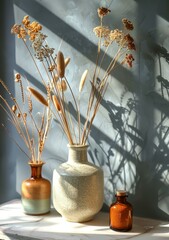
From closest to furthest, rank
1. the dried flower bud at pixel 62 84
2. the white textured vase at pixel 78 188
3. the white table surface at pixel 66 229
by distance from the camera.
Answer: the white table surface at pixel 66 229
the white textured vase at pixel 78 188
the dried flower bud at pixel 62 84

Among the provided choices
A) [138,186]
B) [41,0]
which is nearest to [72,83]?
[41,0]

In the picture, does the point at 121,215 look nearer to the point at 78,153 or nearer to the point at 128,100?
the point at 78,153

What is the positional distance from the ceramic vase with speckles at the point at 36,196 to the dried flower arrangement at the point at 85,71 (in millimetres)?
260

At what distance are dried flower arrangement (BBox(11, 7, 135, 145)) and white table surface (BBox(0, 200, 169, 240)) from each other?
1.22ft

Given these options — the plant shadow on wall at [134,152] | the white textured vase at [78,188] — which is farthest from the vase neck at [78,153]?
the plant shadow on wall at [134,152]

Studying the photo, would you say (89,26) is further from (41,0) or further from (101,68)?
(41,0)

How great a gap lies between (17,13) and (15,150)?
78 cm

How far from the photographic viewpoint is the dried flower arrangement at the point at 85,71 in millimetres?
1598

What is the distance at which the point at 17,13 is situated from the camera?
2066 millimetres

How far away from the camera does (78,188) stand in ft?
5.20

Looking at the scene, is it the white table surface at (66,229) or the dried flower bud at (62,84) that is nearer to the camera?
the white table surface at (66,229)

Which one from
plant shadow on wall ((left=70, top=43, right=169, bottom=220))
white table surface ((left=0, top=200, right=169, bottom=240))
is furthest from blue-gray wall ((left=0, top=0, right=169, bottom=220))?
white table surface ((left=0, top=200, right=169, bottom=240))

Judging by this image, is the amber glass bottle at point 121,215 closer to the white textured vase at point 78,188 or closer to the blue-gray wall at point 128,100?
the white textured vase at point 78,188

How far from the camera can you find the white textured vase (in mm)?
1588
